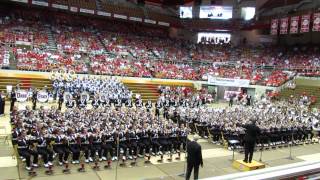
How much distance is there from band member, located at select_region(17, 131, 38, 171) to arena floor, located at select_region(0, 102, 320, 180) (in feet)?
0.95

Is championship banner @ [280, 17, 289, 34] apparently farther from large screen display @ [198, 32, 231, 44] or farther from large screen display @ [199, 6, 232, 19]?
large screen display @ [198, 32, 231, 44]

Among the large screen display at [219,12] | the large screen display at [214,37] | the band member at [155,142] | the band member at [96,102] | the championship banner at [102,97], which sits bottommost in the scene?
the band member at [155,142]

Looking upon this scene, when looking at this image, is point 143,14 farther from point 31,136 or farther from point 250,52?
point 31,136

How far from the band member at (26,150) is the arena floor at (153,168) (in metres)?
0.29

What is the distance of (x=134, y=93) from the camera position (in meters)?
31.4

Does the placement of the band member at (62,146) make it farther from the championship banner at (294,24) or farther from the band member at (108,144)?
the championship banner at (294,24)

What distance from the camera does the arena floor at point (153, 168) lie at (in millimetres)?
11227

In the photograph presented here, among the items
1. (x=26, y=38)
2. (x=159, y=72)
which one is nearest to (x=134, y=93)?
(x=159, y=72)

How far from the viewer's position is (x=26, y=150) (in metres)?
11.6

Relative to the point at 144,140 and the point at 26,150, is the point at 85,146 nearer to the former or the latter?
Answer: the point at 26,150

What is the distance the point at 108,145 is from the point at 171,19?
3618cm

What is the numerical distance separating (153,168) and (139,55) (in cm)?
2717

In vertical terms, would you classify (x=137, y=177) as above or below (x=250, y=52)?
below

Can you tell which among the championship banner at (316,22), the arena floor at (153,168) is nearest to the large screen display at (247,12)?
the championship banner at (316,22)
